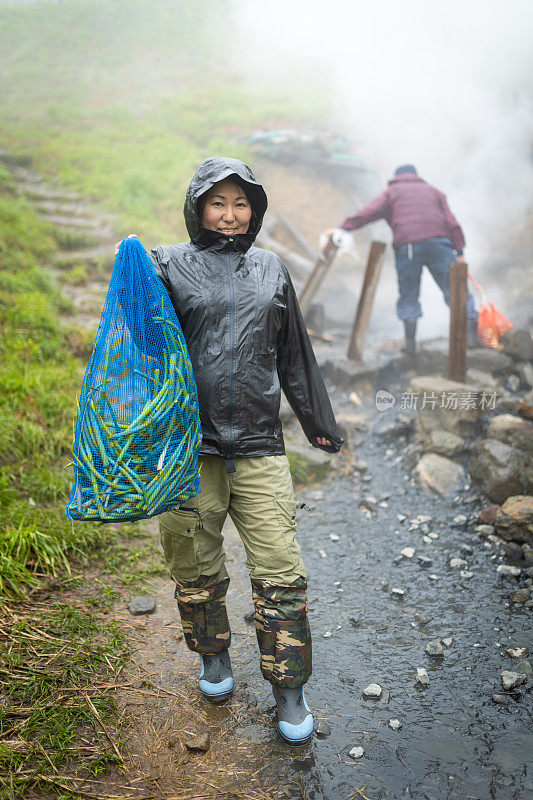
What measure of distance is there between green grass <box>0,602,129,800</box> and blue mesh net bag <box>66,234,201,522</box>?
90 centimetres

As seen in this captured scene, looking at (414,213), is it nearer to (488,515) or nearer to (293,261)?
(293,261)

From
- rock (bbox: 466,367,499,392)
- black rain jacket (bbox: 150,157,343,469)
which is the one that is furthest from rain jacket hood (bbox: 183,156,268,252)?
rock (bbox: 466,367,499,392)

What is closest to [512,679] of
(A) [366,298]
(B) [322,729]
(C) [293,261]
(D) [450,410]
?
(B) [322,729]

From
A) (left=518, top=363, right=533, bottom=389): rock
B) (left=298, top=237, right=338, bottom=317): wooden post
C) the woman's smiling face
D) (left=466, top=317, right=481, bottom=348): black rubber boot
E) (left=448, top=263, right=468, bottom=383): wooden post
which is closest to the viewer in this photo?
the woman's smiling face

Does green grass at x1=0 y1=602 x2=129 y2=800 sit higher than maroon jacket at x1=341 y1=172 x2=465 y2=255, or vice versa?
maroon jacket at x1=341 y1=172 x2=465 y2=255

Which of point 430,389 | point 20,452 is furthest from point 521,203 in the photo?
point 20,452

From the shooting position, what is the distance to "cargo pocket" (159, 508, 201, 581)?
220 centimetres

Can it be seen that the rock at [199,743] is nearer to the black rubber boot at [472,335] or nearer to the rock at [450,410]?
the rock at [450,410]

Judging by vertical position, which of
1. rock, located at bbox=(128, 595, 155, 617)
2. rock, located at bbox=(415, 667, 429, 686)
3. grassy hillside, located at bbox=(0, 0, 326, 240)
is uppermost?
grassy hillside, located at bbox=(0, 0, 326, 240)

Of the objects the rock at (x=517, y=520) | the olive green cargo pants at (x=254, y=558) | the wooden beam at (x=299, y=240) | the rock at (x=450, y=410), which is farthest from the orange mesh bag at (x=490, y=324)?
the wooden beam at (x=299, y=240)

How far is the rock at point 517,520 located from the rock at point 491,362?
9.28 ft

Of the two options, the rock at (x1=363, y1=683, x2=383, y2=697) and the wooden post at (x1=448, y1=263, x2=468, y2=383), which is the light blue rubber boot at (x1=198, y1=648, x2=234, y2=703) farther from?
the wooden post at (x1=448, y1=263, x2=468, y2=383)

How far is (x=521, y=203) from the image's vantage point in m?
11.6

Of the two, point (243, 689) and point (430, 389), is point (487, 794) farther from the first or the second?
point (430, 389)
